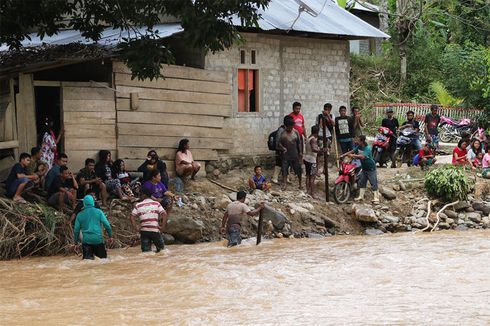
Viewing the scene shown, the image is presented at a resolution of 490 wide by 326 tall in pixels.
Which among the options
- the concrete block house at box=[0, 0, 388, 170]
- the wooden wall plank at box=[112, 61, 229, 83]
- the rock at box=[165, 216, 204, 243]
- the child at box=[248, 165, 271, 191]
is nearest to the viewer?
the rock at box=[165, 216, 204, 243]

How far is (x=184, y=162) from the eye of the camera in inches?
661

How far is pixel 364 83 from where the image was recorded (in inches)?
1178

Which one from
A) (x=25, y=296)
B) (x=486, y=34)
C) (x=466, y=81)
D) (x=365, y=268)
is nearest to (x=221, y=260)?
(x=365, y=268)

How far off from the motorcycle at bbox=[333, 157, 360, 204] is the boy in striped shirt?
4.79 metres

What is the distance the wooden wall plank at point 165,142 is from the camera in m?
16.4

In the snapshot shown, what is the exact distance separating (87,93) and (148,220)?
146 inches

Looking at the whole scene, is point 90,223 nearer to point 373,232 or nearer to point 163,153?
point 163,153

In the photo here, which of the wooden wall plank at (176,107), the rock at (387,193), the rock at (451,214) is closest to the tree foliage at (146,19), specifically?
the wooden wall plank at (176,107)

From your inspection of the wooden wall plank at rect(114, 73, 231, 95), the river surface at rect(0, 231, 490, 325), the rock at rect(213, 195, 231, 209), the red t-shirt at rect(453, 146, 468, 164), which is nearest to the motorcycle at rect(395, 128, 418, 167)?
the red t-shirt at rect(453, 146, 468, 164)

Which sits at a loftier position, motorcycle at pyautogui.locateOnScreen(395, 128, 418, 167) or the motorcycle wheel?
motorcycle at pyautogui.locateOnScreen(395, 128, 418, 167)

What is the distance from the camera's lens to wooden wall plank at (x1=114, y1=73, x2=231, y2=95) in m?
16.3

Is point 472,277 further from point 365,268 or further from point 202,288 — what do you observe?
point 202,288

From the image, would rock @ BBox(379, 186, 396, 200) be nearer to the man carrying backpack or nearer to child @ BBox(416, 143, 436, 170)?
child @ BBox(416, 143, 436, 170)

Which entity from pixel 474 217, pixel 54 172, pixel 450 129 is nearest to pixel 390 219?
pixel 474 217
